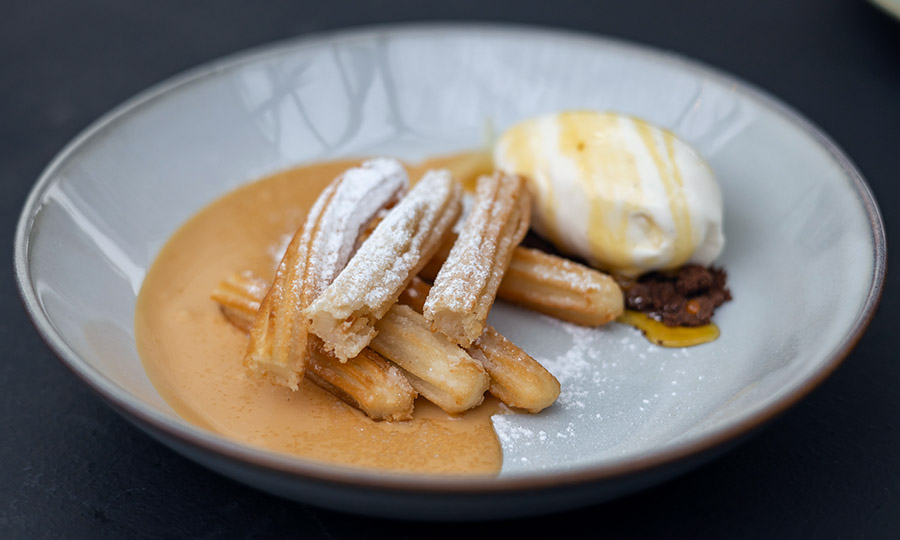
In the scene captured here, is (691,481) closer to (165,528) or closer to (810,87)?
(165,528)

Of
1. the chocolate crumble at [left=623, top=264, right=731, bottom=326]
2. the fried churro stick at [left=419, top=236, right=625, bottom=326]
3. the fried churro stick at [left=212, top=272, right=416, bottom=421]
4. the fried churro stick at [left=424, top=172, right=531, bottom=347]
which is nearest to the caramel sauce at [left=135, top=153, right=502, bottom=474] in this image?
the fried churro stick at [left=212, top=272, right=416, bottom=421]

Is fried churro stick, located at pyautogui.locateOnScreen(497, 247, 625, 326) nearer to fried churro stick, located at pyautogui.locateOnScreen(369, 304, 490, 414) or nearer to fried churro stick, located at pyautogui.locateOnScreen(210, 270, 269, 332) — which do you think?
fried churro stick, located at pyautogui.locateOnScreen(369, 304, 490, 414)

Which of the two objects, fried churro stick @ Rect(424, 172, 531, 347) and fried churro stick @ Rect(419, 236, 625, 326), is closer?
fried churro stick @ Rect(424, 172, 531, 347)

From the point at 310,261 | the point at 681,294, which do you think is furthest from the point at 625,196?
the point at 310,261

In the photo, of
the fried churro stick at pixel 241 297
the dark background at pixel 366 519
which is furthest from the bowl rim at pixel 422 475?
the fried churro stick at pixel 241 297

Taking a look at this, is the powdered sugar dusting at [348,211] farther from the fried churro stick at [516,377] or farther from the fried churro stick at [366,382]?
the fried churro stick at [516,377]

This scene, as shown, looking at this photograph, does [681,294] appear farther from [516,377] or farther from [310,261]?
[310,261]

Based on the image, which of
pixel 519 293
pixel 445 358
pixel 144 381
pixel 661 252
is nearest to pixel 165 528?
pixel 144 381
